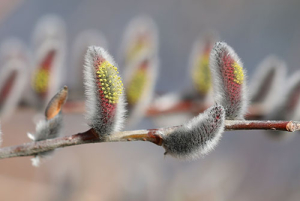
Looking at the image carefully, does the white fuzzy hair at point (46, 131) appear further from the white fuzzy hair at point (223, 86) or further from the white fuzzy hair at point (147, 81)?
the white fuzzy hair at point (147, 81)

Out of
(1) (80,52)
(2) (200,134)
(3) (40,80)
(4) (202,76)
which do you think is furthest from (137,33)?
Answer: (2) (200,134)

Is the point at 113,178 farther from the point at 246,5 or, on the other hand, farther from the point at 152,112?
the point at 246,5

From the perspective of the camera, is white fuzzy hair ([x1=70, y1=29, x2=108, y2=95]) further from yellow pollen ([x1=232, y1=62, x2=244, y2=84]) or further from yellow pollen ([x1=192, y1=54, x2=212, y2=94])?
yellow pollen ([x1=232, y1=62, x2=244, y2=84])

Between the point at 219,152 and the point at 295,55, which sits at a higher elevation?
the point at 295,55

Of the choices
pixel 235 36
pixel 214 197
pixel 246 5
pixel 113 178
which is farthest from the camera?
pixel 246 5

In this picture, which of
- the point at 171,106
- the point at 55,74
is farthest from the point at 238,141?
the point at 55,74

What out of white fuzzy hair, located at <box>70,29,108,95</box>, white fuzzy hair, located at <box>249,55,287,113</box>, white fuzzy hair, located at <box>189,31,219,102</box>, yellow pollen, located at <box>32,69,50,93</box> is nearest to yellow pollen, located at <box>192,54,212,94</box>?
white fuzzy hair, located at <box>189,31,219,102</box>
